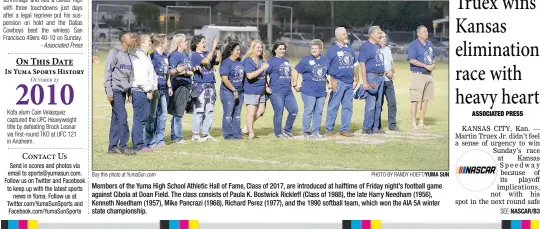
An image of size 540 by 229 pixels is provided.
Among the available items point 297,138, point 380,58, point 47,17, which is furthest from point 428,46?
point 47,17

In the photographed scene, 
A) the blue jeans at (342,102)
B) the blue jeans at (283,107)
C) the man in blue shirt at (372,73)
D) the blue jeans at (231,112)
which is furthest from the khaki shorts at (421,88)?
the blue jeans at (231,112)

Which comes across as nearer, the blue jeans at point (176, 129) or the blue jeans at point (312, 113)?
the blue jeans at point (176, 129)

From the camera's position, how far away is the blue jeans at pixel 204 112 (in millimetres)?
12453

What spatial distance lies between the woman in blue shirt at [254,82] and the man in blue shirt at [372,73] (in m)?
1.15

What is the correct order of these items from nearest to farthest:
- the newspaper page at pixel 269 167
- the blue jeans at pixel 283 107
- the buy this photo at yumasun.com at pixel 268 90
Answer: the newspaper page at pixel 269 167
the buy this photo at yumasun.com at pixel 268 90
the blue jeans at pixel 283 107

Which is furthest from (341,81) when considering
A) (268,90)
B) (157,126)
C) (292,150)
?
(157,126)

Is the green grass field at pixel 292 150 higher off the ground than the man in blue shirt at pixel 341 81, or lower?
lower

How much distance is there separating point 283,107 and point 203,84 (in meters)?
0.92

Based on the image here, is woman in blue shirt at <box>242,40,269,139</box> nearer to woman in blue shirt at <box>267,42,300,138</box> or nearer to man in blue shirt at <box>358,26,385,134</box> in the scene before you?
woman in blue shirt at <box>267,42,300,138</box>

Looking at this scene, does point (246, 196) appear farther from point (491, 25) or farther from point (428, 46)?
point (428, 46)

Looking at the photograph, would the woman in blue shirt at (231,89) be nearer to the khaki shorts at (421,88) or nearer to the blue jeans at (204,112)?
the blue jeans at (204,112)

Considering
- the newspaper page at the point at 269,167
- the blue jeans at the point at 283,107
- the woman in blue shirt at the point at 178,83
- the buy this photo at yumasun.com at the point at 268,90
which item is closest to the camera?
the newspaper page at the point at 269,167

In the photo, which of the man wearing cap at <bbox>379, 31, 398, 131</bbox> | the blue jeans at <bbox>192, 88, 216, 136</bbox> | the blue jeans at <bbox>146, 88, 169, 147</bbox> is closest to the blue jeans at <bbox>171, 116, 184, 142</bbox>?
the blue jeans at <bbox>146, 88, 169, 147</bbox>

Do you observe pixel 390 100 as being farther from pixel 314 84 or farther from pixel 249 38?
pixel 249 38
